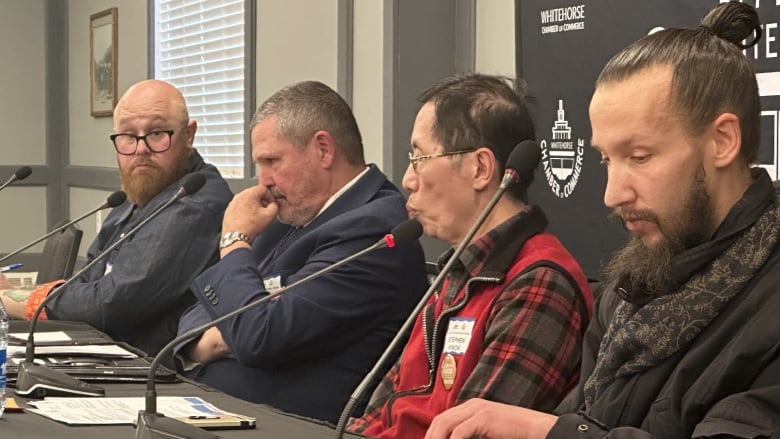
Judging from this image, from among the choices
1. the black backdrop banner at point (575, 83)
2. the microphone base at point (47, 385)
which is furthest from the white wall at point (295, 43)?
the microphone base at point (47, 385)

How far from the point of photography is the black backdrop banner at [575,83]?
2912 mm

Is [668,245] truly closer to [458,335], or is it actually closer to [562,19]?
[458,335]

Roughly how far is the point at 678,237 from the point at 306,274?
136 cm

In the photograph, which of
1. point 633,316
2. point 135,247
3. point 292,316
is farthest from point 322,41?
point 633,316

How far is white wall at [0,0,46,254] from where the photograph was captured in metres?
8.38

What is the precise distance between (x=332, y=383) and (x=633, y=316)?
1.26 meters

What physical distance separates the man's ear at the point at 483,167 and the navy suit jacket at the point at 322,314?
0.54 m

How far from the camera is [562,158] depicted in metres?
3.16

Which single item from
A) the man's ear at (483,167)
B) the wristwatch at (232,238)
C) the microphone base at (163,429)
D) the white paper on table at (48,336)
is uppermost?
the man's ear at (483,167)

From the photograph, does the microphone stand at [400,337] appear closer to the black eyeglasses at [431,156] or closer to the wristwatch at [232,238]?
the black eyeglasses at [431,156]

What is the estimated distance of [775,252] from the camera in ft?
5.30

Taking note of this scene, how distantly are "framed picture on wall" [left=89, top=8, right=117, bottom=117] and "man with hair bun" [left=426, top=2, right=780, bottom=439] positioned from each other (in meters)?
6.02

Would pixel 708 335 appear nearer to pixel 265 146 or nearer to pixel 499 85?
pixel 499 85

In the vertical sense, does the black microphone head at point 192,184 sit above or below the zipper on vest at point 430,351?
above
